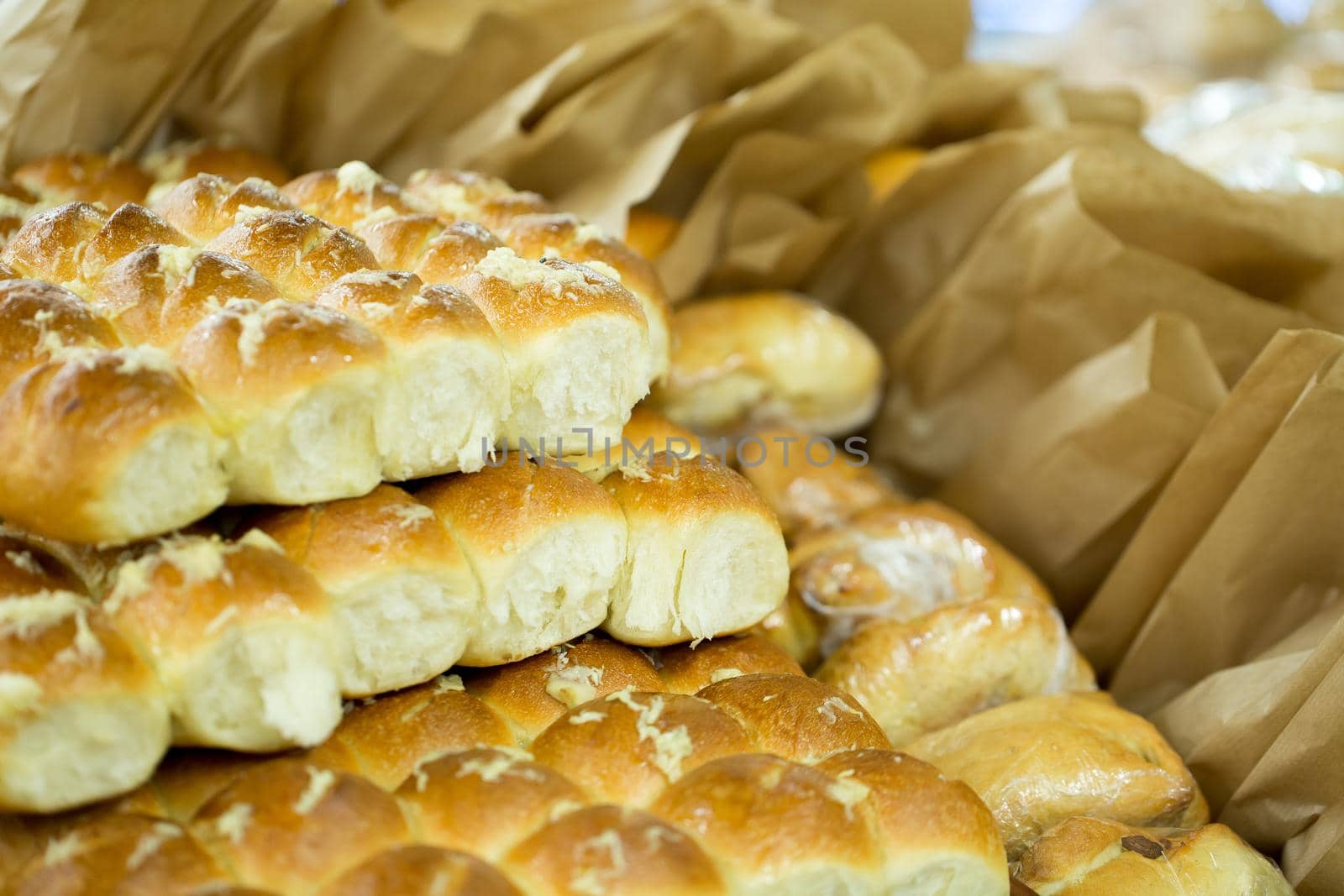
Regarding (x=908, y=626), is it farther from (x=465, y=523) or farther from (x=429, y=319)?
(x=429, y=319)

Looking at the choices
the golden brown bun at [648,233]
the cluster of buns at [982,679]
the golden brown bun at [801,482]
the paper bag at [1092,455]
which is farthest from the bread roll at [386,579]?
the paper bag at [1092,455]

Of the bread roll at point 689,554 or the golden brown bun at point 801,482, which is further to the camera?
the golden brown bun at point 801,482

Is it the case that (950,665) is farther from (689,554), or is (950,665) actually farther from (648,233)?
(648,233)

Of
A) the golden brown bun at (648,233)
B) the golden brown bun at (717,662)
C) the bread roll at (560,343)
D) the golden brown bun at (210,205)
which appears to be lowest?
the golden brown bun at (717,662)

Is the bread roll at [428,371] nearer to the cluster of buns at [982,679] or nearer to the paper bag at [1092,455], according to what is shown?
the cluster of buns at [982,679]

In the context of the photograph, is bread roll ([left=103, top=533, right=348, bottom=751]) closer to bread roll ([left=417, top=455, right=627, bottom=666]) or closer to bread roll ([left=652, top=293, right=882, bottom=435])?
bread roll ([left=417, top=455, right=627, bottom=666])

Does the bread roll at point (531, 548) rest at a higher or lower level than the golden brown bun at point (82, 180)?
lower

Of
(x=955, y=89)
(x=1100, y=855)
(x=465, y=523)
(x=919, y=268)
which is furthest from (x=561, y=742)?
(x=955, y=89)
